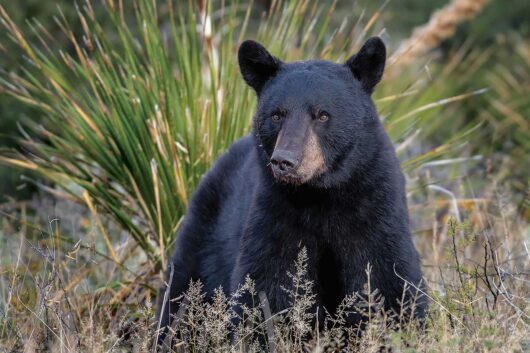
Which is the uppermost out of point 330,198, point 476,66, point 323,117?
point 323,117

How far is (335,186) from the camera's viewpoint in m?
4.54

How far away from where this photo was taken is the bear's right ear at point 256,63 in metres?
4.84

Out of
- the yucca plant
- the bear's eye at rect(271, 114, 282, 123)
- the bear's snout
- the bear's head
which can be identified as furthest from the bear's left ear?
the yucca plant

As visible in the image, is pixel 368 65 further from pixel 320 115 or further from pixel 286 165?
pixel 286 165

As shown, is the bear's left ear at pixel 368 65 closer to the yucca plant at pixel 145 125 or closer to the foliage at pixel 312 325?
the foliage at pixel 312 325

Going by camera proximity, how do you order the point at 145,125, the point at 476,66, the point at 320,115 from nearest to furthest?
the point at 320,115
the point at 145,125
the point at 476,66

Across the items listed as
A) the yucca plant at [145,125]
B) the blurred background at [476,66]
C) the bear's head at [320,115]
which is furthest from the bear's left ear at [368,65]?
the blurred background at [476,66]

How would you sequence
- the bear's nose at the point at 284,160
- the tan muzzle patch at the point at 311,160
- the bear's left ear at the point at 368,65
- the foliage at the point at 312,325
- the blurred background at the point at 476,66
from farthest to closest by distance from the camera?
the blurred background at the point at 476,66 → the bear's left ear at the point at 368,65 → the tan muzzle patch at the point at 311,160 → the bear's nose at the point at 284,160 → the foliage at the point at 312,325

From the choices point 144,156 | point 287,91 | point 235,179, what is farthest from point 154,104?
point 287,91

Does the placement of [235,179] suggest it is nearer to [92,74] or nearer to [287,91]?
[287,91]

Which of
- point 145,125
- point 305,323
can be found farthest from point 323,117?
point 145,125

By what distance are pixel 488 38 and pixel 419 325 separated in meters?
13.4

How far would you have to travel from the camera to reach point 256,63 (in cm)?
488

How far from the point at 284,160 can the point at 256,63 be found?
0.86m
